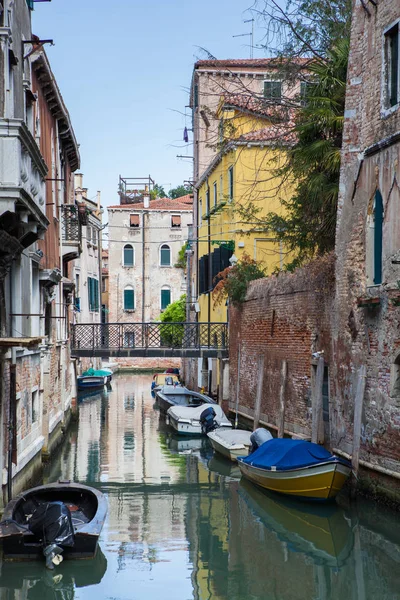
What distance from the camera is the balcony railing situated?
18625mm

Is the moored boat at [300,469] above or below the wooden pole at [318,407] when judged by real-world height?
below

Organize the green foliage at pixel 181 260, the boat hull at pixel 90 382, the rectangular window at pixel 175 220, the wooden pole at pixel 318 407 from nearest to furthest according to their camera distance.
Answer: the wooden pole at pixel 318 407 → the boat hull at pixel 90 382 → the green foliage at pixel 181 260 → the rectangular window at pixel 175 220

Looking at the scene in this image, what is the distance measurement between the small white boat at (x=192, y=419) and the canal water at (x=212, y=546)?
3.02 metres

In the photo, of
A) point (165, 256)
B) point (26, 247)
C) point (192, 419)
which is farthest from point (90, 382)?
point (26, 247)

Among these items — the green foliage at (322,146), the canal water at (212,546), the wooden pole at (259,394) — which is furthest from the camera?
the wooden pole at (259,394)

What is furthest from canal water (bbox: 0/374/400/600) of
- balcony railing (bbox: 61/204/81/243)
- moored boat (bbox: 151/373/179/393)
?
moored boat (bbox: 151/373/179/393)

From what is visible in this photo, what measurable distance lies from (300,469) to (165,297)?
103 ft

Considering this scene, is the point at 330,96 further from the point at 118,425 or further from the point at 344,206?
the point at 118,425

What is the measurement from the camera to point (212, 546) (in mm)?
9547

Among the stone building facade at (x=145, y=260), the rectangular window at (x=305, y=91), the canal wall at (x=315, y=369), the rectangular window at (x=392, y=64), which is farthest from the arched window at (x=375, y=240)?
the stone building facade at (x=145, y=260)

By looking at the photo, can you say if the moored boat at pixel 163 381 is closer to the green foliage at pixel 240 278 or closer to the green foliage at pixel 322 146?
the green foliage at pixel 240 278

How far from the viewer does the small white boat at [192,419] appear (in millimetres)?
18344

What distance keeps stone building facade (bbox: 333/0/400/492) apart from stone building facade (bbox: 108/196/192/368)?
3014 cm

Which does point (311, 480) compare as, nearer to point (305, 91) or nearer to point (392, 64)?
point (392, 64)
